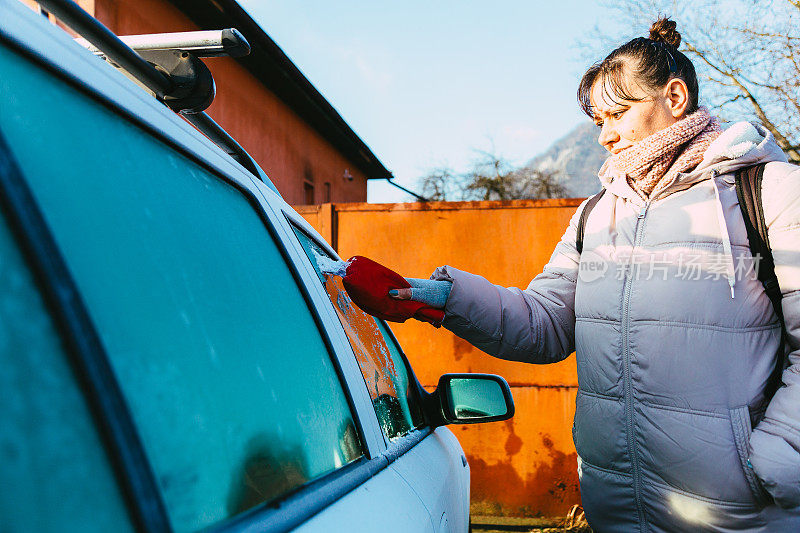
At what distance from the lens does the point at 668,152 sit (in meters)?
1.73

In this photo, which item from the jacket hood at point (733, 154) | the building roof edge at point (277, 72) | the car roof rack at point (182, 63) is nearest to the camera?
the car roof rack at point (182, 63)

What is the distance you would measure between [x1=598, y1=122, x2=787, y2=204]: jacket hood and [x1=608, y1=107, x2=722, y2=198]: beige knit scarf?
0.03 meters

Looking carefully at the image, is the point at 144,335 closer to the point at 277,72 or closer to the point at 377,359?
the point at 377,359

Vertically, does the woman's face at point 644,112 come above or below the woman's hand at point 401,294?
above

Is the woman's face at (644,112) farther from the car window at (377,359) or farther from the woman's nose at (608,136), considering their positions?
the car window at (377,359)

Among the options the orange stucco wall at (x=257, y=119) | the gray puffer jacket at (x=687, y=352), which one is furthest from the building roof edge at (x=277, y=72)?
the gray puffer jacket at (x=687, y=352)

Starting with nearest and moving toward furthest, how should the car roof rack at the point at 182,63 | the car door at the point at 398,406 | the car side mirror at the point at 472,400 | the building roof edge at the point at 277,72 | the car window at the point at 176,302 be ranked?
1. the car window at the point at 176,302
2. the car roof rack at the point at 182,63
3. the car door at the point at 398,406
4. the car side mirror at the point at 472,400
5. the building roof edge at the point at 277,72

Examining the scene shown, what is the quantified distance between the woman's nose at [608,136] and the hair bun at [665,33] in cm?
34

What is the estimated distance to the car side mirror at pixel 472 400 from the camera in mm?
1973

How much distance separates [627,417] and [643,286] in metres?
0.37

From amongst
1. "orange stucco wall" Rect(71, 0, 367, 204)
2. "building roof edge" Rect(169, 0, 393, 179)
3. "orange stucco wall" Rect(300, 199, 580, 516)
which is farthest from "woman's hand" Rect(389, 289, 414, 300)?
"building roof edge" Rect(169, 0, 393, 179)

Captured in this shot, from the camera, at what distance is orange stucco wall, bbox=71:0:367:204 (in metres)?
6.86

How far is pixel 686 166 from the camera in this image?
1.71 meters

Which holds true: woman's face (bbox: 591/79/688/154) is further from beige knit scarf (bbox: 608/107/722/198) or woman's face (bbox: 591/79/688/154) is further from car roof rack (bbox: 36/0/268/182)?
car roof rack (bbox: 36/0/268/182)
